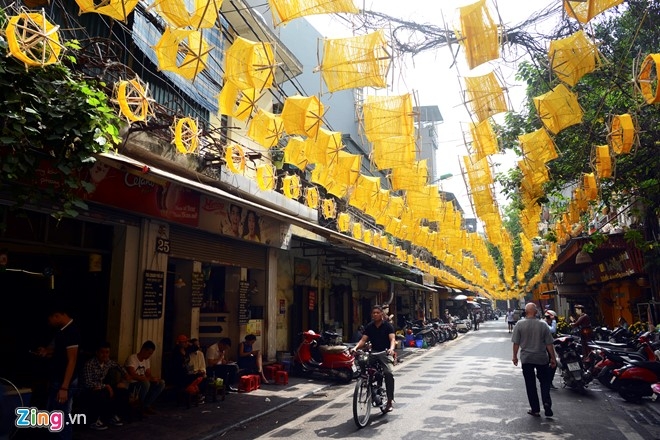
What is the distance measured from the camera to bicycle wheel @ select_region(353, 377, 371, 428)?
261 inches

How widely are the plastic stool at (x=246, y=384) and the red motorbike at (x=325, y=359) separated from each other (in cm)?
203

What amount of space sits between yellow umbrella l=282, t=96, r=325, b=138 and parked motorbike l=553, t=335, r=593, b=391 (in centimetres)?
744

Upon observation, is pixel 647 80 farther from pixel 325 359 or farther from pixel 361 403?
pixel 325 359

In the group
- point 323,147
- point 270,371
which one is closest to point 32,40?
point 323,147

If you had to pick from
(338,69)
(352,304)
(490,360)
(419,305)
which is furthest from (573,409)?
(419,305)

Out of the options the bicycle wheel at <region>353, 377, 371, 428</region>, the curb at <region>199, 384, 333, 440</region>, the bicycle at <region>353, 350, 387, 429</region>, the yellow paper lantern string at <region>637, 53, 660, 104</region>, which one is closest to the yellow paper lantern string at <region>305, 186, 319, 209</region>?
the curb at <region>199, 384, 333, 440</region>

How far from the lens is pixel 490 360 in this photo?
15781 millimetres

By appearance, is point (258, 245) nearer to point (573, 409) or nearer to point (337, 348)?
point (337, 348)

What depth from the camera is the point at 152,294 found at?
8.78m

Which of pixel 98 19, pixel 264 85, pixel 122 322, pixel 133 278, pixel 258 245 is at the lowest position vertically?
→ pixel 122 322

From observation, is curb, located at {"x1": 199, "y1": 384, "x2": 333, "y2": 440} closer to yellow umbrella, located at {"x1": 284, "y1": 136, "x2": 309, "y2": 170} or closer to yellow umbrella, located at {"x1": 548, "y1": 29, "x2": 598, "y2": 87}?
yellow umbrella, located at {"x1": 284, "y1": 136, "x2": 309, "y2": 170}

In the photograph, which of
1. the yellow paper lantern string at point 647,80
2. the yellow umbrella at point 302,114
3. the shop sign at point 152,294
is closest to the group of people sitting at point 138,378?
the shop sign at point 152,294

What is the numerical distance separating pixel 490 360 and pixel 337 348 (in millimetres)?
6843

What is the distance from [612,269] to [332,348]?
1356 cm
